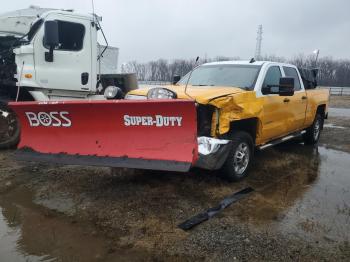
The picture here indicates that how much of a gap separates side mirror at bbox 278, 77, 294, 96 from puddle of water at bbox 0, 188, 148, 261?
3.55 metres

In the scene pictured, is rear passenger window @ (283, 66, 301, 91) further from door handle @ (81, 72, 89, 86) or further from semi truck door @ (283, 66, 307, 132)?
door handle @ (81, 72, 89, 86)

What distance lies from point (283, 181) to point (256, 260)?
252 cm

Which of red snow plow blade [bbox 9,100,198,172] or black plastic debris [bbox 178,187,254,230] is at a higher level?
red snow plow blade [bbox 9,100,198,172]

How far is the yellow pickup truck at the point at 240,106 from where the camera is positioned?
471 cm

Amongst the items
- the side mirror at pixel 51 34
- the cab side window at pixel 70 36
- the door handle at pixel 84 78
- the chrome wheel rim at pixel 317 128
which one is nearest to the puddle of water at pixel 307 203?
the chrome wheel rim at pixel 317 128

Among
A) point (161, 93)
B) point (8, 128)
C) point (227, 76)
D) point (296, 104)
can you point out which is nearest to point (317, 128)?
point (296, 104)

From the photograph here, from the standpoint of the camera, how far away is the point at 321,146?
8.43 metres

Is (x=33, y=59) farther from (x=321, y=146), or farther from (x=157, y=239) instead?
(x=321, y=146)

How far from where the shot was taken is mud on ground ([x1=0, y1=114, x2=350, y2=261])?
3307 mm

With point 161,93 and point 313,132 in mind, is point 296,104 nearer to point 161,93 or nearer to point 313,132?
point 313,132

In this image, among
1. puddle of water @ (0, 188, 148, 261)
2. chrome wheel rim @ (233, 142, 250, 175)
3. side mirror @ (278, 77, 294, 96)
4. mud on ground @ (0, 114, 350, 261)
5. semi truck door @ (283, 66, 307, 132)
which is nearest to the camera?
puddle of water @ (0, 188, 148, 261)

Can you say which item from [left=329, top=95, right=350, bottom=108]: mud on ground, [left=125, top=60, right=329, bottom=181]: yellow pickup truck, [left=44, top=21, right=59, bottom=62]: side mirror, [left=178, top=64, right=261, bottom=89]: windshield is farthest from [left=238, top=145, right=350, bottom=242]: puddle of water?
[left=329, top=95, right=350, bottom=108]: mud on ground

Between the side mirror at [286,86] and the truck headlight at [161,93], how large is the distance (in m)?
1.84

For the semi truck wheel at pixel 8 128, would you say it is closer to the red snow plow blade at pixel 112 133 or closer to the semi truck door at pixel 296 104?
the red snow plow blade at pixel 112 133
